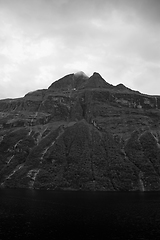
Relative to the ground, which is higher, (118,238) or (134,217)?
(118,238)

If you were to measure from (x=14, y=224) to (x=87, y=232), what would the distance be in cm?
2711

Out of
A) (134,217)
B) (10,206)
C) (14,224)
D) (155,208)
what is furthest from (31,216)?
(155,208)

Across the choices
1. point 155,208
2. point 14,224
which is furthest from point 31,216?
point 155,208

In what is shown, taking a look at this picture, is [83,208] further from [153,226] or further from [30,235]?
[30,235]

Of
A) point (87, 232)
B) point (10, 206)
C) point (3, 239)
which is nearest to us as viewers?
point (3, 239)

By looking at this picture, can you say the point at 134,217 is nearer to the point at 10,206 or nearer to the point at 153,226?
the point at 153,226

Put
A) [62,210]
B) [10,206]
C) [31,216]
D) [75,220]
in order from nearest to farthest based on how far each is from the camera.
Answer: [75,220]
[31,216]
[62,210]
[10,206]

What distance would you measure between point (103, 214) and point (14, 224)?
39.6m

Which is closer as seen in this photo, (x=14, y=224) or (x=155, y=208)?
(x=14, y=224)

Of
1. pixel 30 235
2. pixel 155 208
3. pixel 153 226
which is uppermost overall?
pixel 30 235

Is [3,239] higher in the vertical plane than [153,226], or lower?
higher

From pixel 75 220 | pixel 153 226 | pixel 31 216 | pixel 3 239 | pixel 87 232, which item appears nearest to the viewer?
pixel 3 239

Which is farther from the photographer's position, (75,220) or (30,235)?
(75,220)

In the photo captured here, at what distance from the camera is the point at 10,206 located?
123875mm
